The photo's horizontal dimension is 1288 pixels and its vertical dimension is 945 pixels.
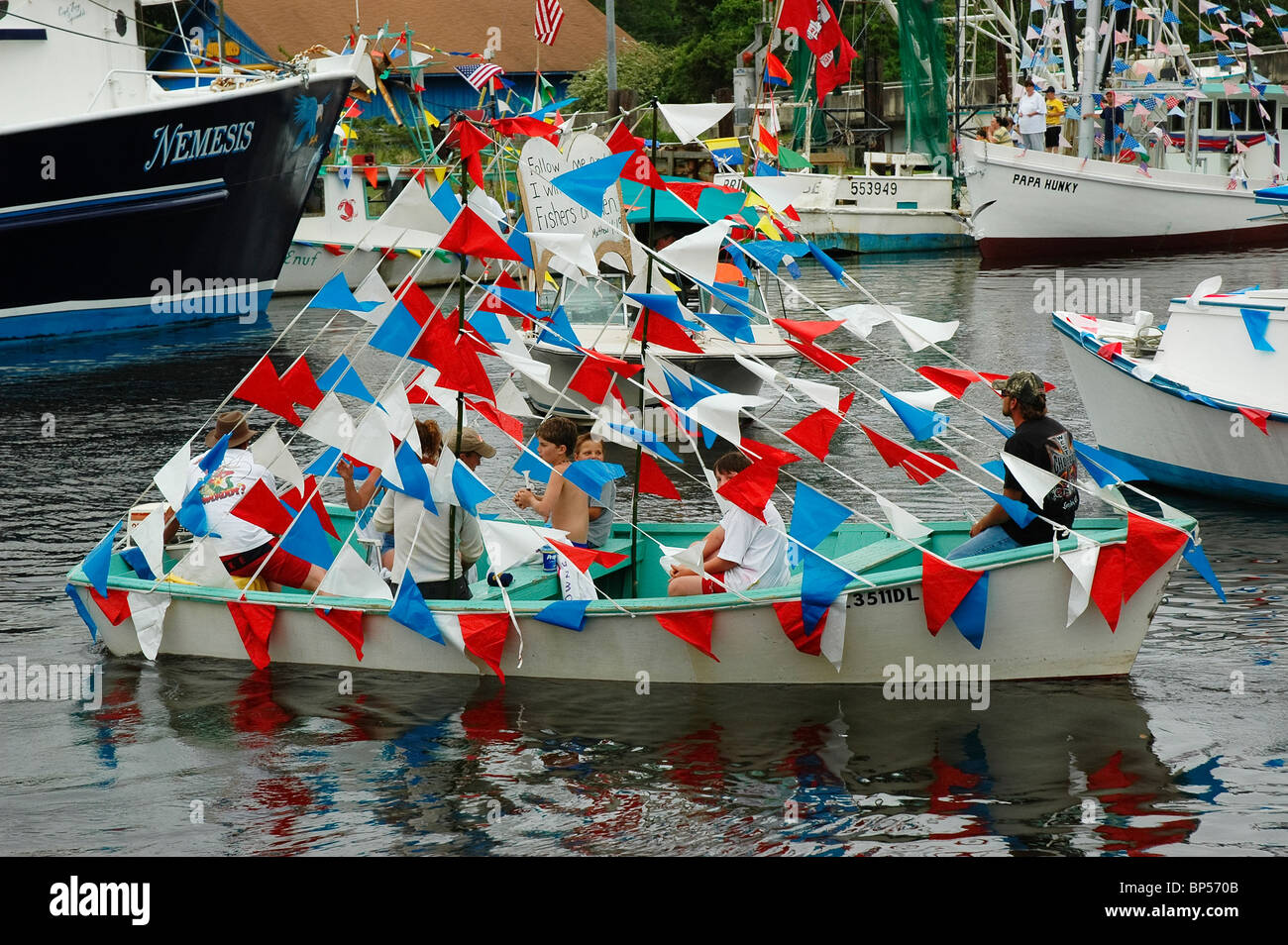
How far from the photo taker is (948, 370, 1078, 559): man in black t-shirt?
8.55 metres

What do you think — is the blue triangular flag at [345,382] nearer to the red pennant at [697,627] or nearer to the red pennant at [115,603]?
the red pennant at [115,603]

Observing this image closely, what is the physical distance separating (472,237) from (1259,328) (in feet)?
24.4

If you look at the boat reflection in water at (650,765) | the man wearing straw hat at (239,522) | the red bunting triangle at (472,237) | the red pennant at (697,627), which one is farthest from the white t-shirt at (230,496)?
the red pennant at (697,627)

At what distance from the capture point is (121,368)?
73.1 feet

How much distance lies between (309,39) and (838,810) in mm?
49325

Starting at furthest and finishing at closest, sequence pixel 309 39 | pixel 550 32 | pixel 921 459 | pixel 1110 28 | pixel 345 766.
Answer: pixel 309 39 < pixel 1110 28 < pixel 550 32 < pixel 921 459 < pixel 345 766

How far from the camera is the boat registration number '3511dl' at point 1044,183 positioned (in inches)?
1366

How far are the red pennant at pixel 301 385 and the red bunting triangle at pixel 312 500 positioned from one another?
591 mm

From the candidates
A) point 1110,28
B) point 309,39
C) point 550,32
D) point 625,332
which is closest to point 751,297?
point 625,332

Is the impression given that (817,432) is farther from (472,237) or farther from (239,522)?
(239,522)

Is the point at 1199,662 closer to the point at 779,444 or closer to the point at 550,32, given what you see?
the point at 779,444

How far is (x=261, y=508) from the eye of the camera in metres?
9.55

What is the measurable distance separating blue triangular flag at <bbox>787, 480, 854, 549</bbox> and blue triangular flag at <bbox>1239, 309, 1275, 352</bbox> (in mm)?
5888

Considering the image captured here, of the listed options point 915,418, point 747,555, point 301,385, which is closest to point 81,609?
point 301,385
